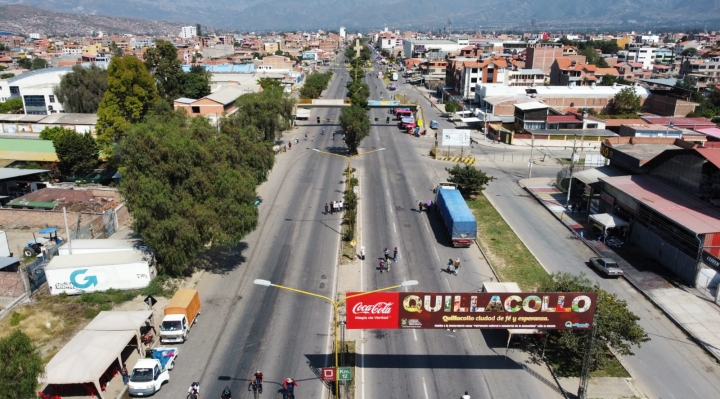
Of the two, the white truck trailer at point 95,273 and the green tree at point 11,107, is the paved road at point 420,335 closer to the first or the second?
the white truck trailer at point 95,273

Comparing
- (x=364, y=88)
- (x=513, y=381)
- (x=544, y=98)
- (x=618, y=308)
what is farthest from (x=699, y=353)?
(x=364, y=88)

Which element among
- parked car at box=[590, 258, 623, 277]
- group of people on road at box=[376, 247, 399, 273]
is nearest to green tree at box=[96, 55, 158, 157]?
group of people on road at box=[376, 247, 399, 273]

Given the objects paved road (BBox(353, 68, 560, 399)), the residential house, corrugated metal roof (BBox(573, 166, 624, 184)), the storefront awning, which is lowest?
paved road (BBox(353, 68, 560, 399))

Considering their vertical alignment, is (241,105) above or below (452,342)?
above

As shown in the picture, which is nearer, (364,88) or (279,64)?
(364,88)

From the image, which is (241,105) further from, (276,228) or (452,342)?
(452,342)

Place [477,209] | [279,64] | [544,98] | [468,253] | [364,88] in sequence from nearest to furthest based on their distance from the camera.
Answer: [468,253], [477,209], [544,98], [364,88], [279,64]

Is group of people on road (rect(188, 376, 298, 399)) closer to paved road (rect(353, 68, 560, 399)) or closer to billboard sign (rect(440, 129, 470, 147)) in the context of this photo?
paved road (rect(353, 68, 560, 399))

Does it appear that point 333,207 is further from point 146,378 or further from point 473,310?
point 146,378
